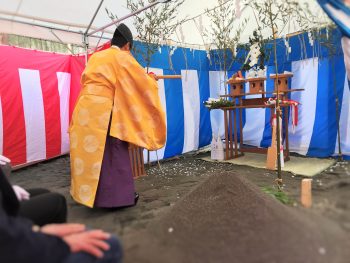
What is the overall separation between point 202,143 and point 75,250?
167 inches

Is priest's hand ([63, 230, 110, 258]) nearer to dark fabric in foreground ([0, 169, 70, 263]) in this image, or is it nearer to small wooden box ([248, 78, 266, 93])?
dark fabric in foreground ([0, 169, 70, 263])

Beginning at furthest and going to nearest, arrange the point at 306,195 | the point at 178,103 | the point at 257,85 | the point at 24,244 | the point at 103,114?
the point at 178,103, the point at 257,85, the point at 103,114, the point at 306,195, the point at 24,244

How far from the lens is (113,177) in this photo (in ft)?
7.89

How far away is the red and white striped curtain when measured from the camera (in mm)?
3916

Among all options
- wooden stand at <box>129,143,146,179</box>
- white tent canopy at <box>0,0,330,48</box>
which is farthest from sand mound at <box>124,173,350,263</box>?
white tent canopy at <box>0,0,330,48</box>

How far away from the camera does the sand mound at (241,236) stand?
0.91 metres

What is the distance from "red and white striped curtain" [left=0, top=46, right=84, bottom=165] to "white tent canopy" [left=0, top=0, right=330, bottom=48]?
0.30 metres

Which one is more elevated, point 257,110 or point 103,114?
point 103,114

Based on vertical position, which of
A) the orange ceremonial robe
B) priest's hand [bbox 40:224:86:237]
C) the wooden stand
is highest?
the orange ceremonial robe

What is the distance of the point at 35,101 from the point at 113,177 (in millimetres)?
2516

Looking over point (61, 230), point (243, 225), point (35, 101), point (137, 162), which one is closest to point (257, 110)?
point (137, 162)

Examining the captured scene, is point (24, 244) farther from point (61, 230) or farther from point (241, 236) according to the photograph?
point (241, 236)

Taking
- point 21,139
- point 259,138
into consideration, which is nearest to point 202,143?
point 259,138

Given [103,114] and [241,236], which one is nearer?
[241,236]
